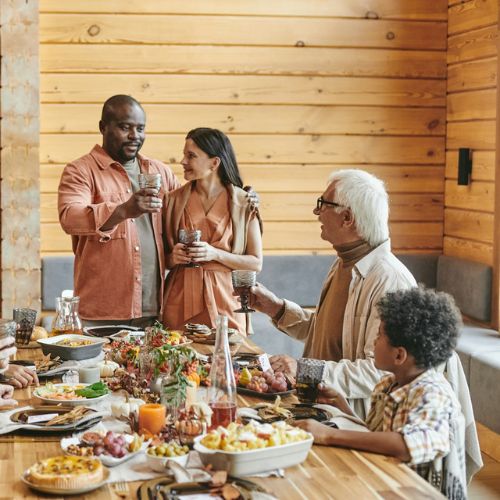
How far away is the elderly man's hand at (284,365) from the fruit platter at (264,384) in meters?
0.06

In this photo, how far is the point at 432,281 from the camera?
5.92 metres

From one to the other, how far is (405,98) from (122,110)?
7.86 feet

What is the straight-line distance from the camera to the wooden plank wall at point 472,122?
537 cm

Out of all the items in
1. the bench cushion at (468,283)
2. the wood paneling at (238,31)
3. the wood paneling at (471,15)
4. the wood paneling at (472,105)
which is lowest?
the bench cushion at (468,283)

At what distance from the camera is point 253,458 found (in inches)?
76.0

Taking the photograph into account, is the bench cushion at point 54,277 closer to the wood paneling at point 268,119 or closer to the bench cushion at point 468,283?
the wood paneling at point 268,119

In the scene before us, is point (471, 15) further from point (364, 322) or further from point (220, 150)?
point (364, 322)

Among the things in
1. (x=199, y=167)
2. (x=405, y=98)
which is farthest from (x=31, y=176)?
(x=405, y=98)

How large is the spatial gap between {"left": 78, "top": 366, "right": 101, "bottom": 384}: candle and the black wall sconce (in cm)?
344

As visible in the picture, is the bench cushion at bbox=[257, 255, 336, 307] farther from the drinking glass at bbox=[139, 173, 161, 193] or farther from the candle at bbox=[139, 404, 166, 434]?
the candle at bbox=[139, 404, 166, 434]

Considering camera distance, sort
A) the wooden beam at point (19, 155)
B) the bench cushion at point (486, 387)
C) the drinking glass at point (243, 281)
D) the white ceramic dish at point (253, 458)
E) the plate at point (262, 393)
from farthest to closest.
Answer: the wooden beam at point (19, 155) → the bench cushion at point (486, 387) → the drinking glass at point (243, 281) → the plate at point (262, 393) → the white ceramic dish at point (253, 458)

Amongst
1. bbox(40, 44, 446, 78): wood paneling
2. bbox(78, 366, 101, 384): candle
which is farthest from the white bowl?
bbox(40, 44, 446, 78): wood paneling

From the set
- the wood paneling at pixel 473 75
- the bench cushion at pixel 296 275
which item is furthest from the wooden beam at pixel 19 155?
the wood paneling at pixel 473 75

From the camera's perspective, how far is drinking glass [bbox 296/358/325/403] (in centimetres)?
248
